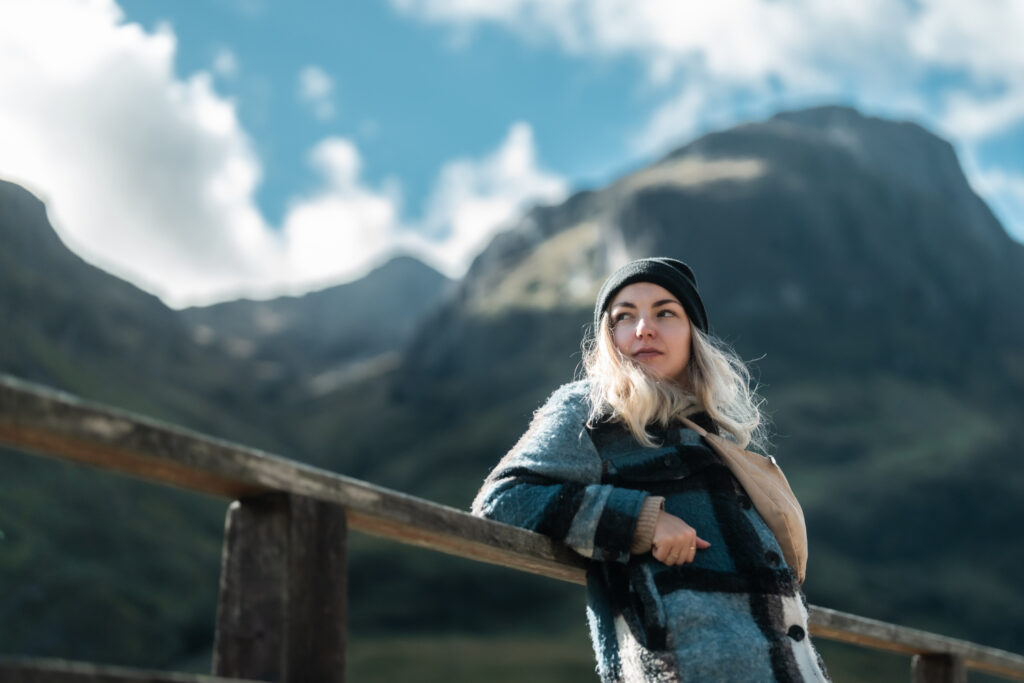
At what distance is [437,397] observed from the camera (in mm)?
146000

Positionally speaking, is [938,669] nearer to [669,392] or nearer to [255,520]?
[669,392]

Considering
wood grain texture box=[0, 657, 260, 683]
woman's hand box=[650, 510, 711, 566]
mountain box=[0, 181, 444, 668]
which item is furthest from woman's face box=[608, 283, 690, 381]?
mountain box=[0, 181, 444, 668]

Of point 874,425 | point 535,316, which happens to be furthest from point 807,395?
point 535,316

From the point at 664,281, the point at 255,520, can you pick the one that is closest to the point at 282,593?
the point at 255,520

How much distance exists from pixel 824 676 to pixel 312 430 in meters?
162

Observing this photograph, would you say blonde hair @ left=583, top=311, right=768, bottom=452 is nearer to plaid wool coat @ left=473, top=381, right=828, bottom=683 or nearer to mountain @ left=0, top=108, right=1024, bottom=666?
plaid wool coat @ left=473, top=381, right=828, bottom=683

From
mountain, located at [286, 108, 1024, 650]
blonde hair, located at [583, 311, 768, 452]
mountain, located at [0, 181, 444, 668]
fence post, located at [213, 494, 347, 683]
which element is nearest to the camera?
fence post, located at [213, 494, 347, 683]

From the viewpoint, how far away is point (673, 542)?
2.84 meters

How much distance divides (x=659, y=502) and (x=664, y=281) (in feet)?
2.90

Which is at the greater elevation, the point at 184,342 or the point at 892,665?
the point at 184,342

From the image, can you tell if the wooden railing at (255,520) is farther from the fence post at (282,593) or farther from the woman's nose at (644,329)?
the woman's nose at (644,329)

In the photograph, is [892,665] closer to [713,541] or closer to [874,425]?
[874,425]

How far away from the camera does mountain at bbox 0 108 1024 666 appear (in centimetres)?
9819

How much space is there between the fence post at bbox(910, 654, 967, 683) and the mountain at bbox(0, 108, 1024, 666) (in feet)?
260
